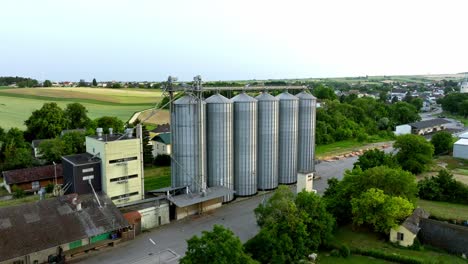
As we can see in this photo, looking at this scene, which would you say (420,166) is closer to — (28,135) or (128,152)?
(128,152)

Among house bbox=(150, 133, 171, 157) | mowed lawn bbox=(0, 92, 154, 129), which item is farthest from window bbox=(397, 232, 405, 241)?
mowed lawn bbox=(0, 92, 154, 129)

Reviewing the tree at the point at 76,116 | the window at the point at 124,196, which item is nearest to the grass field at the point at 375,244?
the window at the point at 124,196

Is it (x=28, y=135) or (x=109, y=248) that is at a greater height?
(x=28, y=135)

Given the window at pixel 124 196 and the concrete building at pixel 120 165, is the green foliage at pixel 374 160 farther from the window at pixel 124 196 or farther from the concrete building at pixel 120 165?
the window at pixel 124 196

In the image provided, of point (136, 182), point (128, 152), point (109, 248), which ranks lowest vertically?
point (109, 248)

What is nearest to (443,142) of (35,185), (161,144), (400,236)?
(400,236)

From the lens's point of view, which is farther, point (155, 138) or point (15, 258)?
point (155, 138)

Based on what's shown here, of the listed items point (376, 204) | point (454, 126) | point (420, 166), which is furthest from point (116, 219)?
point (454, 126)
